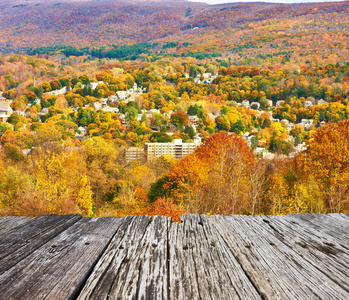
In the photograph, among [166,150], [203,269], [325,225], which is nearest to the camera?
[203,269]

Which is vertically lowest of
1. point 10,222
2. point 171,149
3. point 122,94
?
point 171,149

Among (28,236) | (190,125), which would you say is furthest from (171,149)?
(28,236)

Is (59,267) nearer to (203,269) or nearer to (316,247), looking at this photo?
(203,269)

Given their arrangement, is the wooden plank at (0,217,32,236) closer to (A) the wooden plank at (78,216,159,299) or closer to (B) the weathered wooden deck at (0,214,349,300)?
(B) the weathered wooden deck at (0,214,349,300)

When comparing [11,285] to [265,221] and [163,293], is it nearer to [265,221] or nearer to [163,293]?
[163,293]

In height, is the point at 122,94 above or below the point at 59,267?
below

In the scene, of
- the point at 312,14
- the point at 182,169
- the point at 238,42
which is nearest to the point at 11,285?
the point at 182,169

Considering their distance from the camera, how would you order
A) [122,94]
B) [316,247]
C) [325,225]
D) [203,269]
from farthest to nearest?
1. [122,94]
2. [325,225]
3. [316,247]
4. [203,269]

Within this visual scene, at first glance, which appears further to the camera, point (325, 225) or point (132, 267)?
point (325, 225)
